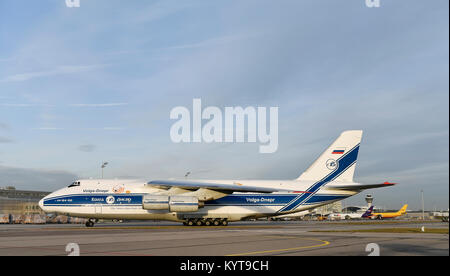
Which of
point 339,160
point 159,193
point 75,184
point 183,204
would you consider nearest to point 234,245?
point 183,204

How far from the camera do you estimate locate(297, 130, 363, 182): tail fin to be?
46569 mm

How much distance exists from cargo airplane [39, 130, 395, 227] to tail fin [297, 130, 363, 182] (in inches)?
4.6

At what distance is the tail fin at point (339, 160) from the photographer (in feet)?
153

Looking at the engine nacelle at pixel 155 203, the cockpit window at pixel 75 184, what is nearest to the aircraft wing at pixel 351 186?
the engine nacelle at pixel 155 203

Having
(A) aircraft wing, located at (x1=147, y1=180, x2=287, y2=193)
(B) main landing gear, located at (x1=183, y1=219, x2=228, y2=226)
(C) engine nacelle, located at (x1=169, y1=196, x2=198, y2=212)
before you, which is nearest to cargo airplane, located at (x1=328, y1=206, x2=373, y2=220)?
(B) main landing gear, located at (x1=183, y1=219, x2=228, y2=226)

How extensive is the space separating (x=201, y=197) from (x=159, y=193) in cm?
455

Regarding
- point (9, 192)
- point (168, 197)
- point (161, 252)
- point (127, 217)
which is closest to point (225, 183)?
point (168, 197)

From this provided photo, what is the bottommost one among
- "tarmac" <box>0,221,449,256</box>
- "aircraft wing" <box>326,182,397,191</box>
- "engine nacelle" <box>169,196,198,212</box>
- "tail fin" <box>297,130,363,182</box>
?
"tarmac" <box>0,221,449,256</box>

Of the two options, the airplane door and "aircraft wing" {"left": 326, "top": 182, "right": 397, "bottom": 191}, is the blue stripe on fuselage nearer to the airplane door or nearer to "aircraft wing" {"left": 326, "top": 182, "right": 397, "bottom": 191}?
"aircraft wing" {"left": 326, "top": 182, "right": 397, "bottom": 191}

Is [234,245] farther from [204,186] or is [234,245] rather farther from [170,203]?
[204,186]

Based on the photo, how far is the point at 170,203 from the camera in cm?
3897

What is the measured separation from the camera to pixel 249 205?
145 feet

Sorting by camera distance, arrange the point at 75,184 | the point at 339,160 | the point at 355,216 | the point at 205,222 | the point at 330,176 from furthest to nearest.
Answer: the point at 355,216 → the point at 339,160 → the point at 330,176 → the point at 75,184 → the point at 205,222
